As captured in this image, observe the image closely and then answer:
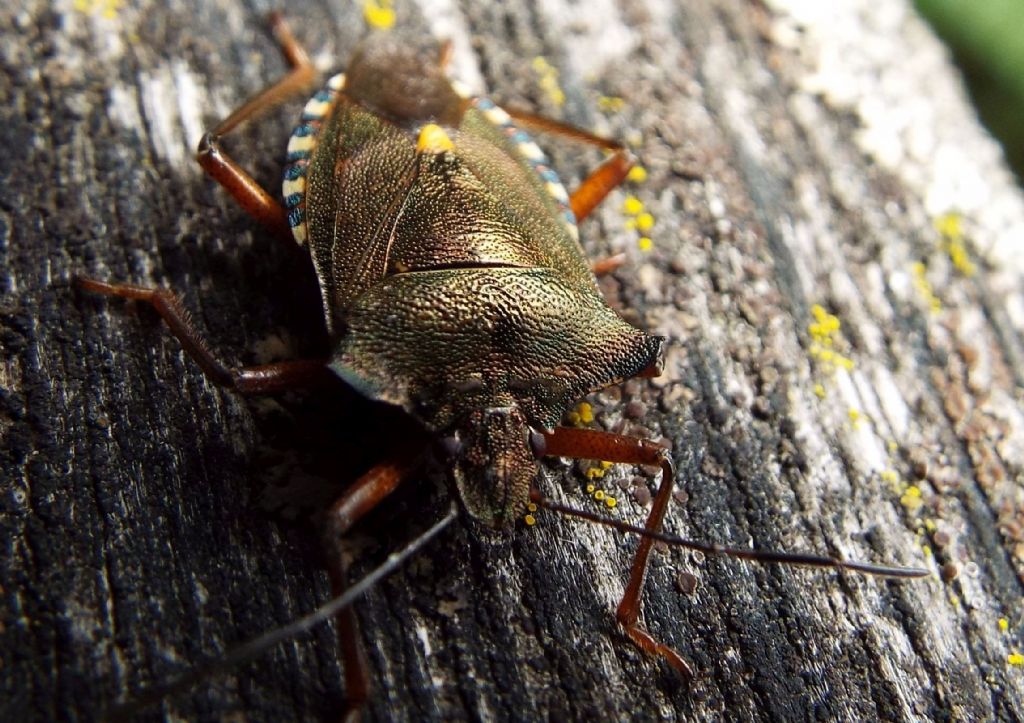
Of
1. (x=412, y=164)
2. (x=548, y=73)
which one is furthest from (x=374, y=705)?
(x=548, y=73)

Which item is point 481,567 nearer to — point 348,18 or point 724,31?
point 348,18

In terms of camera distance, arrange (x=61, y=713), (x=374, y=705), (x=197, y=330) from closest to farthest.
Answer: (x=61, y=713) < (x=374, y=705) < (x=197, y=330)

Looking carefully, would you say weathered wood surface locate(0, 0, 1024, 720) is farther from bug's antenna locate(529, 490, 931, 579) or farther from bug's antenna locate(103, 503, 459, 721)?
bug's antenna locate(529, 490, 931, 579)

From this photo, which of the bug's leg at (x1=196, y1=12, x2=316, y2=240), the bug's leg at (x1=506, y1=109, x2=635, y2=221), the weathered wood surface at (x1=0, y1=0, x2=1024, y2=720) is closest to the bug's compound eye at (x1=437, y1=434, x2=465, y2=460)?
the weathered wood surface at (x1=0, y1=0, x2=1024, y2=720)

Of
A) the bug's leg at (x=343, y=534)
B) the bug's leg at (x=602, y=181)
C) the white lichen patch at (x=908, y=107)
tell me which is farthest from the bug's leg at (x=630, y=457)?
the white lichen patch at (x=908, y=107)

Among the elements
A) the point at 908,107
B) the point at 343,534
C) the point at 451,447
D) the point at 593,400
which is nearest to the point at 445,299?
the point at 451,447
